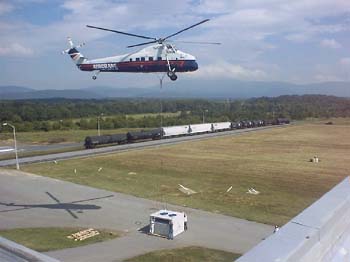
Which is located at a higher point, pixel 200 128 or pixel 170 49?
pixel 170 49

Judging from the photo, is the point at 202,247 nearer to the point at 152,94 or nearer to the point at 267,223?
the point at 267,223

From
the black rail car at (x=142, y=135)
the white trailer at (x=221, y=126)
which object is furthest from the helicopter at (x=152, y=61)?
the white trailer at (x=221, y=126)

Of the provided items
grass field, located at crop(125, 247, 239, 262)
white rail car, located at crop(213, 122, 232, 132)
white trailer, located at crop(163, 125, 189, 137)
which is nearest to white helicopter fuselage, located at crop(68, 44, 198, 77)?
grass field, located at crop(125, 247, 239, 262)

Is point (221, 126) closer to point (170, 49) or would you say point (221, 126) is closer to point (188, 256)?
point (188, 256)

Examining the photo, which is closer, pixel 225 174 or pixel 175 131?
pixel 225 174

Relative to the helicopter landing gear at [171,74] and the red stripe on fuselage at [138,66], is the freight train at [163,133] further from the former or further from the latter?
the helicopter landing gear at [171,74]

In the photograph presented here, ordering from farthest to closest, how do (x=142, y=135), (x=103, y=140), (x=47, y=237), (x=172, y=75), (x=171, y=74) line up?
(x=142, y=135), (x=103, y=140), (x=47, y=237), (x=171, y=74), (x=172, y=75)

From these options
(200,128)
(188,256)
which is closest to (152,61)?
(188,256)

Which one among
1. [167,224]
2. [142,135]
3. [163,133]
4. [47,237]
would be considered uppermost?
[142,135]
